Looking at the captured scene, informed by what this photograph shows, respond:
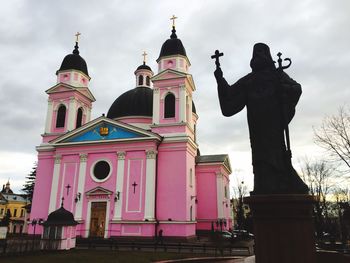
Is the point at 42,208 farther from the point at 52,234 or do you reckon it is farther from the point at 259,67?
the point at 259,67

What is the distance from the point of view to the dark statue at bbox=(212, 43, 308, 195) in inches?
204

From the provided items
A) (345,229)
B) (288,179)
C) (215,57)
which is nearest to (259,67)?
(215,57)

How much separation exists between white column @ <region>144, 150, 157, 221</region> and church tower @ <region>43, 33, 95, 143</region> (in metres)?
10.3

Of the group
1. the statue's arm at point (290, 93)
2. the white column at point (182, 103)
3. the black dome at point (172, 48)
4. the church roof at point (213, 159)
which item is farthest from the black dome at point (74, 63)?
the statue's arm at point (290, 93)

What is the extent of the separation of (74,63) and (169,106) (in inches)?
494

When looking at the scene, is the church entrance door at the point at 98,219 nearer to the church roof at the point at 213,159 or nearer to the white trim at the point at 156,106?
the white trim at the point at 156,106

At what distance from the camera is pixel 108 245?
2367cm

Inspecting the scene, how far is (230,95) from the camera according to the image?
611 centimetres

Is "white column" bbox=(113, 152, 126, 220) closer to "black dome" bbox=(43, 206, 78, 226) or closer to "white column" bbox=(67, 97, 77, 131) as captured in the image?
"black dome" bbox=(43, 206, 78, 226)

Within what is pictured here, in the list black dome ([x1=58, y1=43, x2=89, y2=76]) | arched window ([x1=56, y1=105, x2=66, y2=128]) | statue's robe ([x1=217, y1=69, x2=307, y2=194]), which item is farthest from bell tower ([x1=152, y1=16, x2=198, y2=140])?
statue's robe ([x1=217, y1=69, x2=307, y2=194])

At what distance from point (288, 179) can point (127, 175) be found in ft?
82.4

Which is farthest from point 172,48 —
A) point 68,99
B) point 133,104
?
point 68,99

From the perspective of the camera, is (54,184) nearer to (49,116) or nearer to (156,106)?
(49,116)

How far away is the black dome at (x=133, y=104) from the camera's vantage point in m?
36.1
